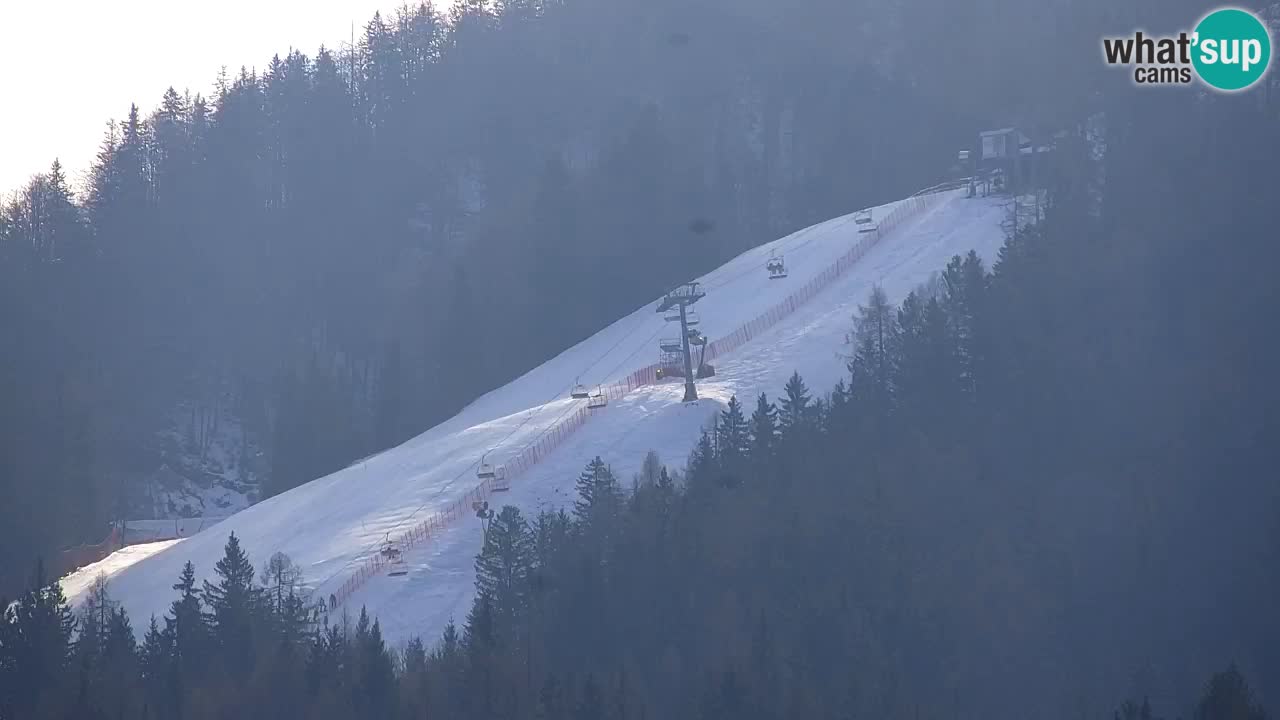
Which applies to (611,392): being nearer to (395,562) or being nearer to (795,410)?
(795,410)

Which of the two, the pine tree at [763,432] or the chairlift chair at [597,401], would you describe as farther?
the chairlift chair at [597,401]

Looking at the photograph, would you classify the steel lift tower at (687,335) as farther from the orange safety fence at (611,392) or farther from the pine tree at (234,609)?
the pine tree at (234,609)

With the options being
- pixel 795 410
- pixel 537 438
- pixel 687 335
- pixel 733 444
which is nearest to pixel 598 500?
pixel 733 444

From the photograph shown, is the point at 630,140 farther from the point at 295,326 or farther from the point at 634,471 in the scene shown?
the point at 634,471

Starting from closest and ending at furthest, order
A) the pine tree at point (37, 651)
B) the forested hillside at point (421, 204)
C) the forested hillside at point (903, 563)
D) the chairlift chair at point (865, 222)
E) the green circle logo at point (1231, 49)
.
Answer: the forested hillside at point (903, 563)
the pine tree at point (37, 651)
the green circle logo at point (1231, 49)
the chairlift chair at point (865, 222)
the forested hillside at point (421, 204)

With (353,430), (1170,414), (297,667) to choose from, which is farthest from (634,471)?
(353,430)

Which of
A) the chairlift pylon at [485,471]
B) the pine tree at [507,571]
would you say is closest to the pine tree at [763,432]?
the pine tree at [507,571]

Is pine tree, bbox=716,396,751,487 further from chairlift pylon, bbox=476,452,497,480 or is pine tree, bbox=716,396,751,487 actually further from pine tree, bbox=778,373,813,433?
chairlift pylon, bbox=476,452,497,480

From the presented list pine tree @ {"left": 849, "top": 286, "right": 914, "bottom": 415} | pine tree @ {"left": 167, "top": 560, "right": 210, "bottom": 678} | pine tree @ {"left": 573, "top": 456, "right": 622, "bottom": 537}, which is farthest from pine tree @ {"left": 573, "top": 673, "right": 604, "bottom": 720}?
pine tree @ {"left": 849, "top": 286, "right": 914, "bottom": 415}
